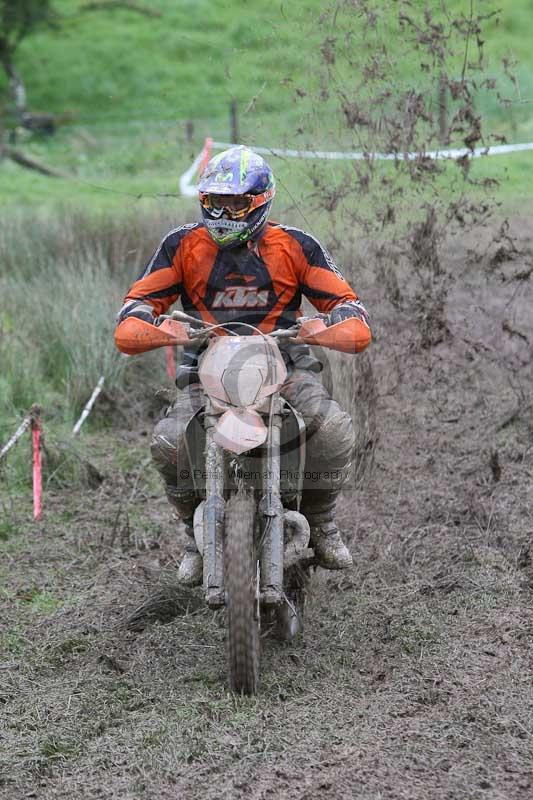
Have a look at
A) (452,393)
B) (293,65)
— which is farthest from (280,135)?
(452,393)

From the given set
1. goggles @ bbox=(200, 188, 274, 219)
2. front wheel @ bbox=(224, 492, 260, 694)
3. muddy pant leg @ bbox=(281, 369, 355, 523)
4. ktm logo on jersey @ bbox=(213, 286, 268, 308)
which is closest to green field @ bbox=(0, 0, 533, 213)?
ktm logo on jersey @ bbox=(213, 286, 268, 308)

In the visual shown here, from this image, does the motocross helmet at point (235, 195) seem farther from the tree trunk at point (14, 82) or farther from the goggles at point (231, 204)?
the tree trunk at point (14, 82)

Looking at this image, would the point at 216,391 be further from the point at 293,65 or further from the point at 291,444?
the point at 293,65

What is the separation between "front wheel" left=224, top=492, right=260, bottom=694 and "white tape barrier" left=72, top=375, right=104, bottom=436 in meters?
3.92

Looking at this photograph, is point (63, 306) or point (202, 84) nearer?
point (63, 306)

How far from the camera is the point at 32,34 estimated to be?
1406 inches

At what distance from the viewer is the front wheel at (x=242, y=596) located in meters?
4.05

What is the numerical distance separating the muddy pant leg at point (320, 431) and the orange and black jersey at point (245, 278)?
0.29 meters

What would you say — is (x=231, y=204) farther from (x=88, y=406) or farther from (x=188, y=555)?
(x=88, y=406)

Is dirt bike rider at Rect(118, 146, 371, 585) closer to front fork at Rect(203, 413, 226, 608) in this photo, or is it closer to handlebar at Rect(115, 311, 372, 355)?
handlebar at Rect(115, 311, 372, 355)

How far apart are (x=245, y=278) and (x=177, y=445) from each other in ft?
2.51

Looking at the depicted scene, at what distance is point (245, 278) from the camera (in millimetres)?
4758

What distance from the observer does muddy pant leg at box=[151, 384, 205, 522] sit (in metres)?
4.65

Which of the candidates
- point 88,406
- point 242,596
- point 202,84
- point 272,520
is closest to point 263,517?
point 272,520
